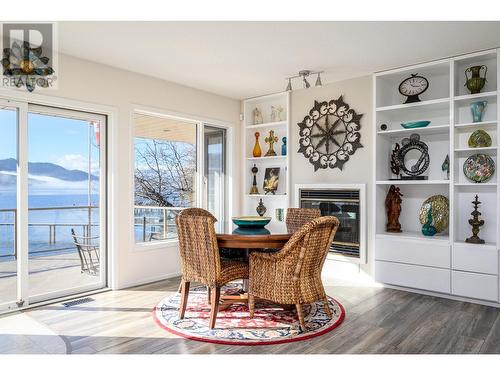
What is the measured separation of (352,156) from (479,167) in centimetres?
143

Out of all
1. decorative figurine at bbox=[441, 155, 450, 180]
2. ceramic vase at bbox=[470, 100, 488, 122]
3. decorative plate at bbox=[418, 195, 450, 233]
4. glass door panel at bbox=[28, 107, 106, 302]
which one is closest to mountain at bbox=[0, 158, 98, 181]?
glass door panel at bbox=[28, 107, 106, 302]

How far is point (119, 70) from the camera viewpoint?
14.1ft

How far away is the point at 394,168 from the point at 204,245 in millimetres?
2759

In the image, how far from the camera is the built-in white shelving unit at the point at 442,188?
3.74 meters

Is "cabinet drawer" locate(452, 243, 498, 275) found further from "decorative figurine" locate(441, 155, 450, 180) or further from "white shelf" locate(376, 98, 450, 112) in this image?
"white shelf" locate(376, 98, 450, 112)

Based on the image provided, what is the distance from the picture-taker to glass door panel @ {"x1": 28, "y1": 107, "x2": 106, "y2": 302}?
3812 millimetres

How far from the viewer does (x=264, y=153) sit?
5848 mm

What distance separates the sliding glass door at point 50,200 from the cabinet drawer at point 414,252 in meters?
3.26

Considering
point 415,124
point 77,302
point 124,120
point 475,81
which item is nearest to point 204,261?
point 77,302

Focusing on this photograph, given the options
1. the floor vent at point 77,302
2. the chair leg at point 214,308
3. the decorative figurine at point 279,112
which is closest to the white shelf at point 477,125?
the decorative figurine at point 279,112

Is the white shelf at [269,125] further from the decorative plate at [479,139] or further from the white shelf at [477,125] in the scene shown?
the decorative plate at [479,139]

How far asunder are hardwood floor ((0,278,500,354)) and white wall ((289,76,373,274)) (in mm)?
1093
